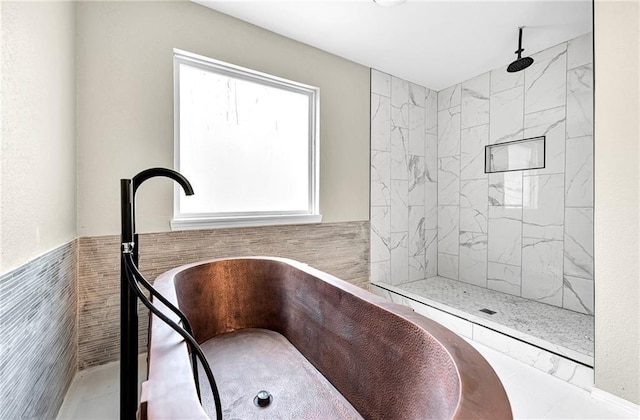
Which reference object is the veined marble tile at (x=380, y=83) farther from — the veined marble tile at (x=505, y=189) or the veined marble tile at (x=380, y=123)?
the veined marble tile at (x=505, y=189)

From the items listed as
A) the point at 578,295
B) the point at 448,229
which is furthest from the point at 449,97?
the point at 578,295

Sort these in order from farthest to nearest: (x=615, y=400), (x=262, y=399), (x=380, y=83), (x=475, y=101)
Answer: (x=475, y=101)
(x=380, y=83)
(x=615, y=400)
(x=262, y=399)

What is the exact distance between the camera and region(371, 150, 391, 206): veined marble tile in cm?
305

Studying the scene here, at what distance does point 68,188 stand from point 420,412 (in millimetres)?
1926

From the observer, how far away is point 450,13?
214 cm

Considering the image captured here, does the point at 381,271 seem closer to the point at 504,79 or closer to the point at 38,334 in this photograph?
the point at 504,79

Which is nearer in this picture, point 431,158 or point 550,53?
point 550,53

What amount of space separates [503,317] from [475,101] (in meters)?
2.28

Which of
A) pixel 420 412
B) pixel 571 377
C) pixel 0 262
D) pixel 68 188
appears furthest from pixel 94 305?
pixel 571 377

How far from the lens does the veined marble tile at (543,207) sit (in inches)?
102

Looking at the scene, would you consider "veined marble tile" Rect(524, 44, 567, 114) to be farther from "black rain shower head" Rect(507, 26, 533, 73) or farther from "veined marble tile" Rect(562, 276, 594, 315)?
"veined marble tile" Rect(562, 276, 594, 315)

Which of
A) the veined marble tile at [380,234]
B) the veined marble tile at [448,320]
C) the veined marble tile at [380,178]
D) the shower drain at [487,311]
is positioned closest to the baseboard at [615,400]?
the veined marble tile at [448,320]

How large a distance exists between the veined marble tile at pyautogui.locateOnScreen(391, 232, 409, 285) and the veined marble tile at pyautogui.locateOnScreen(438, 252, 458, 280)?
0.57m

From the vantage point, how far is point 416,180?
3443 millimetres
